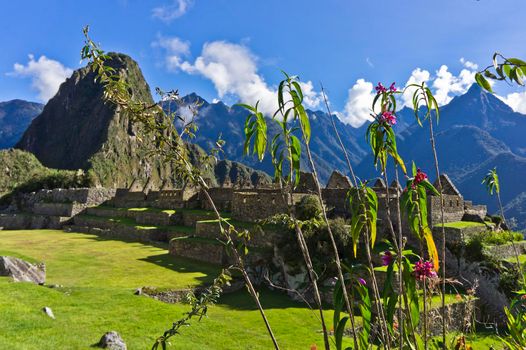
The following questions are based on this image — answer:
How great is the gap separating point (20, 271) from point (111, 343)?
6431 millimetres

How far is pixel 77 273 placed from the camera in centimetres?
1406

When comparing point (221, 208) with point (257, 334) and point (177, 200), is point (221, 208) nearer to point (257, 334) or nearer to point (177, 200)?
point (177, 200)

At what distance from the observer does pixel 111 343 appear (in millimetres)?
6418

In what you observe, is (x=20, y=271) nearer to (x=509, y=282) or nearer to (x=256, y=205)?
(x=256, y=205)

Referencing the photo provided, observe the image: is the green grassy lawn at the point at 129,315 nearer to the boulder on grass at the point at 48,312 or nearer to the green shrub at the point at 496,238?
the boulder on grass at the point at 48,312

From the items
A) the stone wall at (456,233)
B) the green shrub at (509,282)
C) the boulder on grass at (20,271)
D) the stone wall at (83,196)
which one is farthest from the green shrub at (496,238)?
the stone wall at (83,196)

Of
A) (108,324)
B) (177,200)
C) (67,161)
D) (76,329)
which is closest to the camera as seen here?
(76,329)

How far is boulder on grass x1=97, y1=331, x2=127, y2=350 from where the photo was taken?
6.39m

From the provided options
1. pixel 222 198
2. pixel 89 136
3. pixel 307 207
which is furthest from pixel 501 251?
pixel 89 136

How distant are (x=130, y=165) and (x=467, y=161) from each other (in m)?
105

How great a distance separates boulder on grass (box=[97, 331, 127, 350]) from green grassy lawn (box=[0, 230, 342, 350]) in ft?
0.82

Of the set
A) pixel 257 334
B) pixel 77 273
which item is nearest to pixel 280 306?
pixel 257 334

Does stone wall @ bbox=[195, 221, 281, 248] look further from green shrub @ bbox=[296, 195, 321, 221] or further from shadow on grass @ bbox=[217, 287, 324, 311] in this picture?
shadow on grass @ bbox=[217, 287, 324, 311]

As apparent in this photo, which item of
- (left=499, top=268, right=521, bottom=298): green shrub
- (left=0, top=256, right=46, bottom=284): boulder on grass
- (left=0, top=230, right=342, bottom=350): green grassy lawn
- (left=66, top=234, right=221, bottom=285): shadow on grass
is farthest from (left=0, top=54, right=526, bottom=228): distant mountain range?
(left=0, top=256, right=46, bottom=284): boulder on grass
